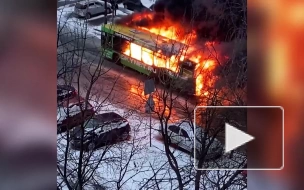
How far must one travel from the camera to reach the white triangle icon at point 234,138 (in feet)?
4.07

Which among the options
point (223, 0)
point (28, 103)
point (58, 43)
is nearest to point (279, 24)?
point (223, 0)

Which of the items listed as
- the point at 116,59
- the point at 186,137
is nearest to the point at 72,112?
the point at 116,59

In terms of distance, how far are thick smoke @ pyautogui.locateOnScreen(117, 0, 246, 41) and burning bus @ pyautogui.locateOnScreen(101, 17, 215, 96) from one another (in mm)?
20

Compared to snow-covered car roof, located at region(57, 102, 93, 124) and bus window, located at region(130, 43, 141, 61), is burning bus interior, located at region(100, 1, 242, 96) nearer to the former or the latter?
bus window, located at region(130, 43, 141, 61)

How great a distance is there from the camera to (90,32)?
4.08 ft

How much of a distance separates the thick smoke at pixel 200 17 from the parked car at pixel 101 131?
0.24 m

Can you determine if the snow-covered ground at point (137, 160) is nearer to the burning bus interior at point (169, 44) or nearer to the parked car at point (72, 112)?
the parked car at point (72, 112)

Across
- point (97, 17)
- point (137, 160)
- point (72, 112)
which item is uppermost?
point (97, 17)

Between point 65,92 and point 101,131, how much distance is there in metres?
0.13

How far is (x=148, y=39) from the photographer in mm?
1239

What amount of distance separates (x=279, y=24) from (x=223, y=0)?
0.15m

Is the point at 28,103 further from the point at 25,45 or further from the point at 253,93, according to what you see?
the point at 253,93

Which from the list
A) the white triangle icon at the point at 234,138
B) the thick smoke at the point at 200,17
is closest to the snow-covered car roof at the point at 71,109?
the thick smoke at the point at 200,17

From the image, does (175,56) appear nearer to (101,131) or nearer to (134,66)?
(134,66)
